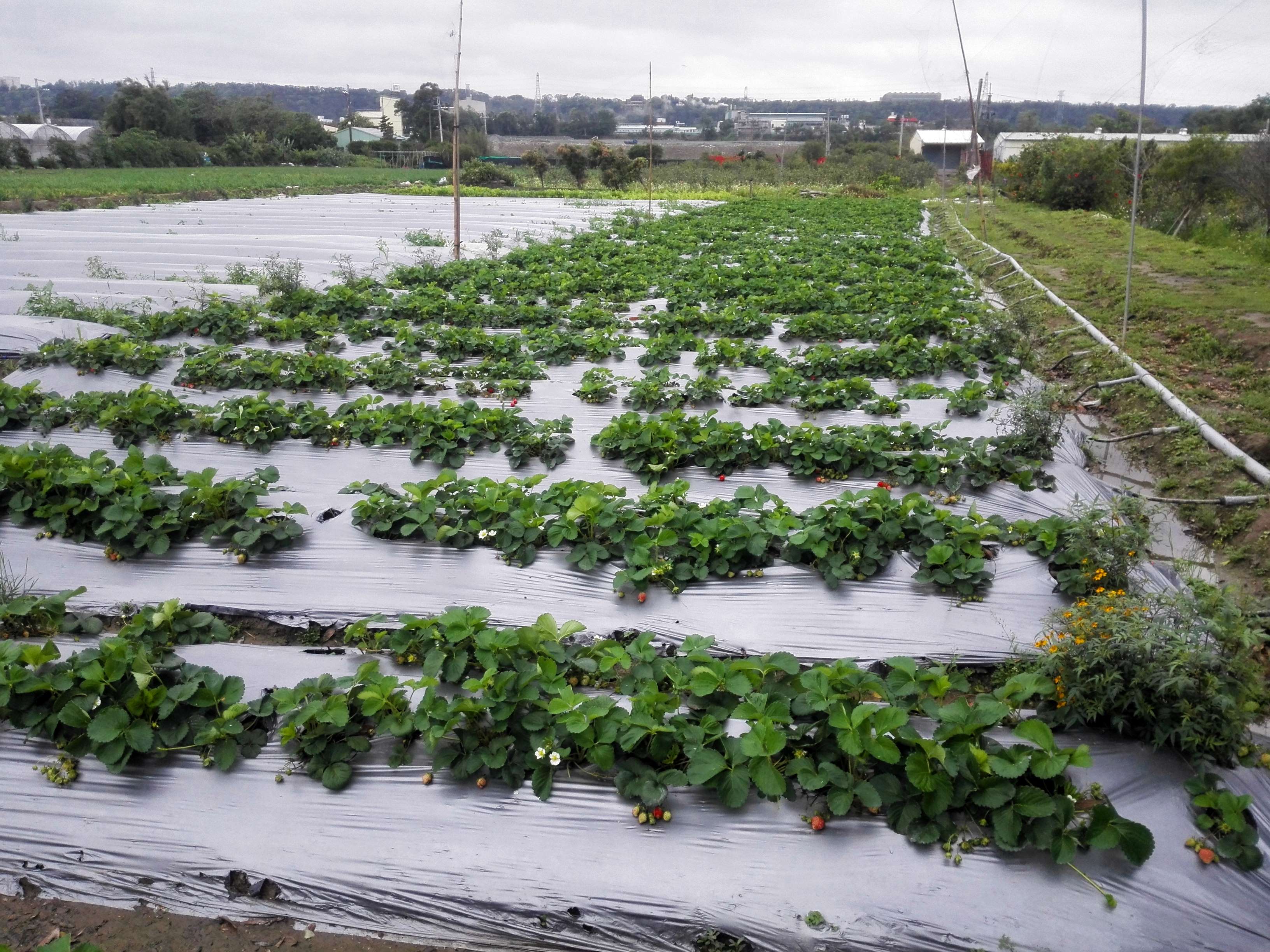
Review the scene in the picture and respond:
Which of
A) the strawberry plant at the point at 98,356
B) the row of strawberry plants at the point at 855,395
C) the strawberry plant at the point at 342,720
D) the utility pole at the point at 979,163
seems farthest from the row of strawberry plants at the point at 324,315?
the utility pole at the point at 979,163

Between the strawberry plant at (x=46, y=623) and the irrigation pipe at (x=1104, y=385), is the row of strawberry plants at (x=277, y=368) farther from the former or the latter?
the irrigation pipe at (x=1104, y=385)

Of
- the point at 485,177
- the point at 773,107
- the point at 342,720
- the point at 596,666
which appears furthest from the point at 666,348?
the point at 773,107

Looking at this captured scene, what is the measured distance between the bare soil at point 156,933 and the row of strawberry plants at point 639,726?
1.34ft

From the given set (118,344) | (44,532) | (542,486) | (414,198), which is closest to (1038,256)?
(542,486)

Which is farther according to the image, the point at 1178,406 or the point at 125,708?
the point at 1178,406

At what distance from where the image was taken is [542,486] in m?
4.75

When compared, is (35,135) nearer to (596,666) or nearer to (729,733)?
(596,666)

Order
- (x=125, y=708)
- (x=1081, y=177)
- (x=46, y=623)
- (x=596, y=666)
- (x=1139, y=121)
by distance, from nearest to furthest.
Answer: (x=125, y=708)
(x=596, y=666)
(x=46, y=623)
(x=1139, y=121)
(x=1081, y=177)

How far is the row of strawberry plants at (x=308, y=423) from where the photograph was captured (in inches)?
196

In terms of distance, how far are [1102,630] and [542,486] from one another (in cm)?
293

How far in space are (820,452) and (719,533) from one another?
122cm

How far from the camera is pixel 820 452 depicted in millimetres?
4605

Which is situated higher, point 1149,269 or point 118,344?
point 1149,269

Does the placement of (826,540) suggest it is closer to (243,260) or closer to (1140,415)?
(1140,415)
